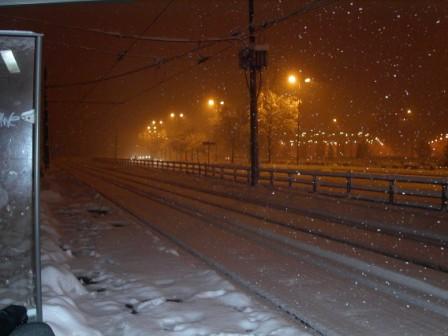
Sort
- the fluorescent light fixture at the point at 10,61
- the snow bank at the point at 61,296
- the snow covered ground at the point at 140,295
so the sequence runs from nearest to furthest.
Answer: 1. the fluorescent light fixture at the point at 10,61
2. the snow bank at the point at 61,296
3. the snow covered ground at the point at 140,295

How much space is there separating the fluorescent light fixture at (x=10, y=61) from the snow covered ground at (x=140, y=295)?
106 inches

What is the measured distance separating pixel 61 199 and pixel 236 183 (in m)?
13.0

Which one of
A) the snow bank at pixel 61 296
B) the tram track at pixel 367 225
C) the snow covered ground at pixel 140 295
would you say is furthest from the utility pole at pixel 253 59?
the snow bank at pixel 61 296

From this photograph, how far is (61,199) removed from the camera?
23.2 metres

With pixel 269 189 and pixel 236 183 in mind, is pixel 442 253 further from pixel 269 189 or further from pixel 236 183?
pixel 236 183

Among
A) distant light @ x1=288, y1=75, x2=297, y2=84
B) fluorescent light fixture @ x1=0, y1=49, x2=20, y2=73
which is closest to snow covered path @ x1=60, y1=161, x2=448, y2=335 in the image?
fluorescent light fixture @ x1=0, y1=49, x2=20, y2=73

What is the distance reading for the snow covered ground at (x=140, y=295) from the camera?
18.6ft

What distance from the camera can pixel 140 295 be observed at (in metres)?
7.14

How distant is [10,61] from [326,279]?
6.13 m

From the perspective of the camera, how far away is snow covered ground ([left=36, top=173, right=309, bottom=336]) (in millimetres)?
5676

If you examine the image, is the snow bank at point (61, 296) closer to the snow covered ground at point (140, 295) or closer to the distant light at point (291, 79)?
the snow covered ground at point (140, 295)

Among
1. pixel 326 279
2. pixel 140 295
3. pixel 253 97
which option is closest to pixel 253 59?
pixel 253 97

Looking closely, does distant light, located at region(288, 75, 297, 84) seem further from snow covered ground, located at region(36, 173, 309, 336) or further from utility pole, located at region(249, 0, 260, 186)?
snow covered ground, located at region(36, 173, 309, 336)

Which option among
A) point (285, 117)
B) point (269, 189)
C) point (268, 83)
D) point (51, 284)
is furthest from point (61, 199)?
point (268, 83)
